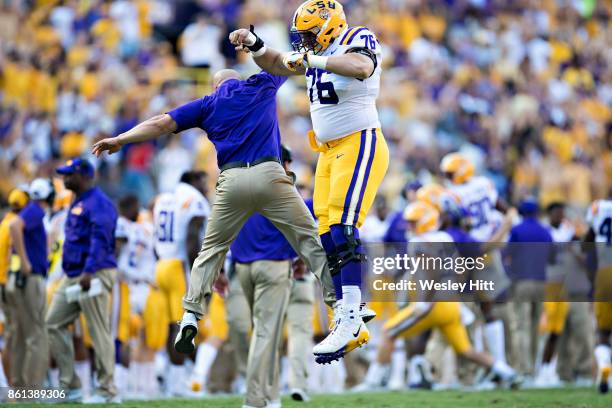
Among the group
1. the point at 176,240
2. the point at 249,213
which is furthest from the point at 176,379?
A: the point at 249,213

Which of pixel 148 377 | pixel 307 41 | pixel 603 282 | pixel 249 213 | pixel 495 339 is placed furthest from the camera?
pixel 148 377

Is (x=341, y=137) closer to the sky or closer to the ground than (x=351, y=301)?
closer to the sky

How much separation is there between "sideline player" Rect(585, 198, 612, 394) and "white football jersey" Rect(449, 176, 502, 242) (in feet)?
6.62

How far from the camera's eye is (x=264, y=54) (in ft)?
30.3

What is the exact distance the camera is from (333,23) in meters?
9.48

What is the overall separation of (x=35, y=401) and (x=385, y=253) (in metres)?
4.04

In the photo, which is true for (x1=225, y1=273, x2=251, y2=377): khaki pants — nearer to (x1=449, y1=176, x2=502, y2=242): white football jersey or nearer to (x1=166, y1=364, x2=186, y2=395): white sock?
(x1=166, y1=364, x2=186, y2=395): white sock

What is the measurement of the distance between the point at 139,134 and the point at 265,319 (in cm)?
252

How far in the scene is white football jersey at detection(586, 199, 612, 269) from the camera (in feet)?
43.9

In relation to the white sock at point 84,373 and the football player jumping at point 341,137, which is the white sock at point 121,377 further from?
the football player jumping at point 341,137

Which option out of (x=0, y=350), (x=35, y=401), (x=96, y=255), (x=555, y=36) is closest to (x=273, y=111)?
(x=96, y=255)

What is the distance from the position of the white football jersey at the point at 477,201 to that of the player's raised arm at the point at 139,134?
6539 mm

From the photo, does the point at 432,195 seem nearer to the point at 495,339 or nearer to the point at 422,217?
the point at 422,217

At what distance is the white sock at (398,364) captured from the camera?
15.5 m
